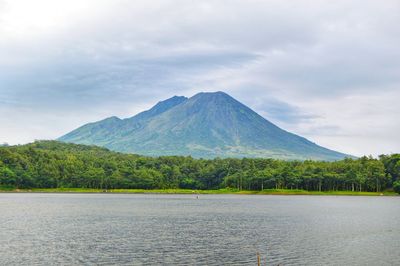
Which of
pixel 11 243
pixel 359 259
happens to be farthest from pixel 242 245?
pixel 11 243

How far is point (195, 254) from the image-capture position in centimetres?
4366

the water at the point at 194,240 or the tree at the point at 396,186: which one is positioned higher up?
the tree at the point at 396,186

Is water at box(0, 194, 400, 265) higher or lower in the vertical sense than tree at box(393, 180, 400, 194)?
lower

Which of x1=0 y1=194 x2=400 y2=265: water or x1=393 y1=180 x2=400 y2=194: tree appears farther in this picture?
x1=393 y1=180 x2=400 y2=194: tree

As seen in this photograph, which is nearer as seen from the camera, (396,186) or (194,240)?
(194,240)

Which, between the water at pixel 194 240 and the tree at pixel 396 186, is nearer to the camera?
the water at pixel 194 240

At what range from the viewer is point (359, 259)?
4212cm

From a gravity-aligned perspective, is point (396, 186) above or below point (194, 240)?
above

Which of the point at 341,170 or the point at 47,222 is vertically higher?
the point at 341,170

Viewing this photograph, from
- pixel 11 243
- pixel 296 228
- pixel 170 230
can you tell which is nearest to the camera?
pixel 11 243

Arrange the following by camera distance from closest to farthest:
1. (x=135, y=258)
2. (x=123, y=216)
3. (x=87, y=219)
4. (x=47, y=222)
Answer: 1. (x=135, y=258)
2. (x=47, y=222)
3. (x=87, y=219)
4. (x=123, y=216)

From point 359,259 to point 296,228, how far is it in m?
24.1

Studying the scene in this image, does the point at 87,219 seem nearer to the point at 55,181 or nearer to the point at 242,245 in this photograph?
the point at 242,245

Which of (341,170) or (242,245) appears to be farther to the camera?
(341,170)
